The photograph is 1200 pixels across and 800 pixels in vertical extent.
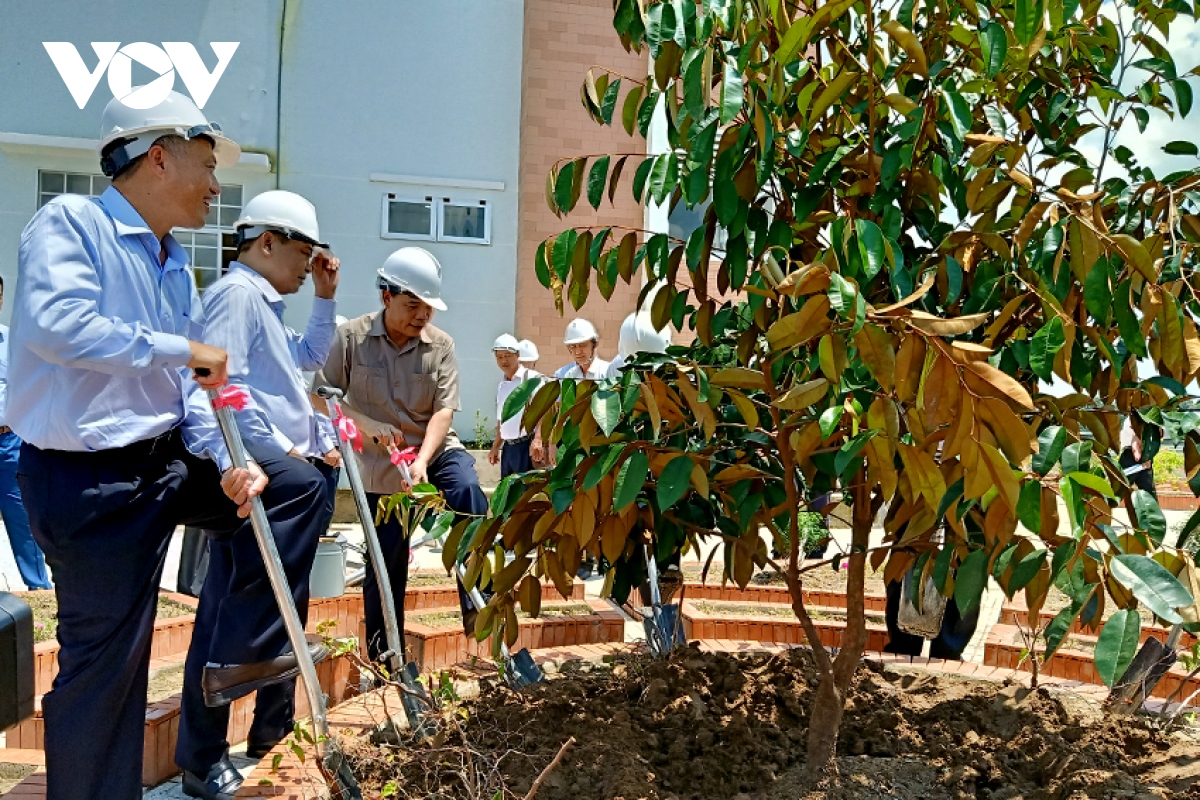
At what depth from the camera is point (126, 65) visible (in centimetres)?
1295

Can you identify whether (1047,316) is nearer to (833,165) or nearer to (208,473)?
(833,165)

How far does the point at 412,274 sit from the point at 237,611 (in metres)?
1.73

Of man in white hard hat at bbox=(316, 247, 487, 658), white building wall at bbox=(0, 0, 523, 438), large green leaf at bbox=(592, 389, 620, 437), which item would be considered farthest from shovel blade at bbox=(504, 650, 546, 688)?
white building wall at bbox=(0, 0, 523, 438)

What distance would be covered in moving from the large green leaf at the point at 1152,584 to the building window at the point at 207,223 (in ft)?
41.9

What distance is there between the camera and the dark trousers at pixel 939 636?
4777 mm

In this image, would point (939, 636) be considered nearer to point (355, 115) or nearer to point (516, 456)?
point (516, 456)

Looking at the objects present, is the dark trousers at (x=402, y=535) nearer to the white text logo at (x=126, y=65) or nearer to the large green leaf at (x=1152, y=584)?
the large green leaf at (x=1152, y=584)

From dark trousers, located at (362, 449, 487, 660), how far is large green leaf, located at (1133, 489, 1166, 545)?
275cm

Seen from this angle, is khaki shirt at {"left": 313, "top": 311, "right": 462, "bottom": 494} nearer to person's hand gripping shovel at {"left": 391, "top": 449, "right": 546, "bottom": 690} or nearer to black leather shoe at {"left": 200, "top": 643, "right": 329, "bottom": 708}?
person's hand gripping shovel at {"left": 391, "top": 449, "right": 546, "bottom": 690}

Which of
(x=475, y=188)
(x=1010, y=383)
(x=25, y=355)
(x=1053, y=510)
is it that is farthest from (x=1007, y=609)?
(x=475, y=188)

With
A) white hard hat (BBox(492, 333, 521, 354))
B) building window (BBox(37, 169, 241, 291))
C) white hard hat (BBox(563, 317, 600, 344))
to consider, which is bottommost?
white hard hat (BBox(563, 317, 600, 344))

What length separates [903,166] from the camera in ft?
7.75

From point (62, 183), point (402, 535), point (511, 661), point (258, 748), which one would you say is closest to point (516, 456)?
point (402, 535)

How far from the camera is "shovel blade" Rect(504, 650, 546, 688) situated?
3.75 m
